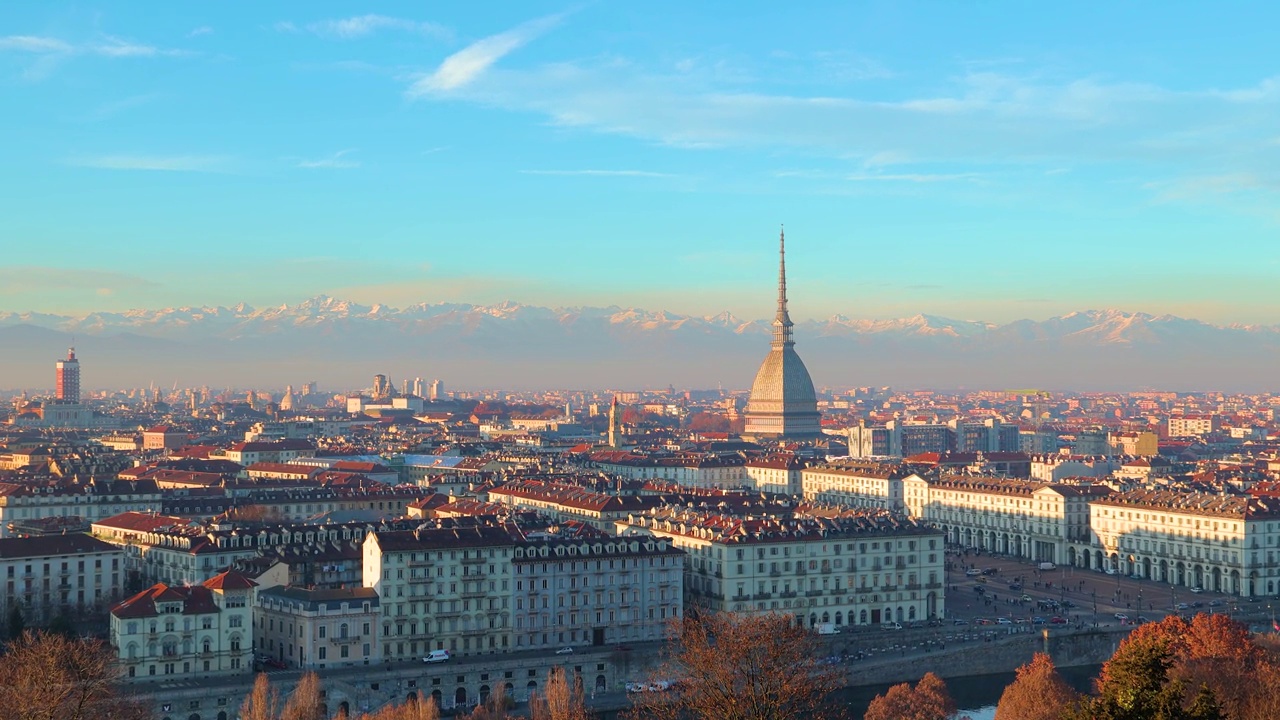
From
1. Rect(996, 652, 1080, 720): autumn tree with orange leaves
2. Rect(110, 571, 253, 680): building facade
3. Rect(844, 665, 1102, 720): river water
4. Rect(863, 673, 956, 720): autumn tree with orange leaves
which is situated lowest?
Rect(844, 665, 1102, 720): river water

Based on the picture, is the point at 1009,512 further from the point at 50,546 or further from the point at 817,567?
the point at 50,546

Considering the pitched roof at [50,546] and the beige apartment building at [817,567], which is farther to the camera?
the beige apartment building at [817,567]

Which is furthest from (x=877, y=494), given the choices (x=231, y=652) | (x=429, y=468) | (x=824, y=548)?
→ (x=231, y=652)

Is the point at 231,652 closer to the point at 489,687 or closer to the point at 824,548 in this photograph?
the point at 489,687

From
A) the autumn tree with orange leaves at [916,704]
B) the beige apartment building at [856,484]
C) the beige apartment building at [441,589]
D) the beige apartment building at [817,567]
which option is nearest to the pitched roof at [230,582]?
the beige apartment building at [441,589]

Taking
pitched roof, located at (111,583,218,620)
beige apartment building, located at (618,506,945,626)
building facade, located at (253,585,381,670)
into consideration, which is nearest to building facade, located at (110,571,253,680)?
pitched roof, located at (111,583,218,620)

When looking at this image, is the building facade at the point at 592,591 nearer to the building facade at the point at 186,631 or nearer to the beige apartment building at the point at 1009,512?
the building facade at the point at 186,631

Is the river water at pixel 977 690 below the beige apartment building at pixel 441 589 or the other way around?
below

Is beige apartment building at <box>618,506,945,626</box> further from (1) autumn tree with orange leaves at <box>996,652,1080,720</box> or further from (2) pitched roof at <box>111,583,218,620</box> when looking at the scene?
(2) pitched roof at <box>111,583,218,620</box>

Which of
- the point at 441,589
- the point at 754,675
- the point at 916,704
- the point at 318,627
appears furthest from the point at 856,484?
the point at 754,675
